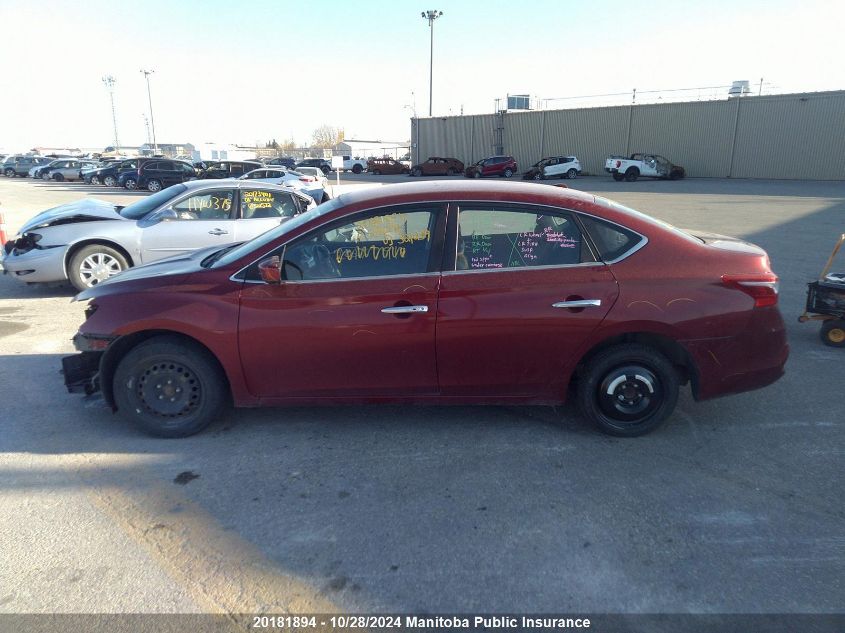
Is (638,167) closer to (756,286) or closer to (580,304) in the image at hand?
(756,286)

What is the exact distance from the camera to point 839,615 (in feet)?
8.14

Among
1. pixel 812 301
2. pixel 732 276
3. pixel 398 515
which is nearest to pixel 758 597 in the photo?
pixel 398 515

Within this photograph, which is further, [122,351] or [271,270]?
[122,351]

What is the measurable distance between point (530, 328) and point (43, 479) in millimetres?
3114

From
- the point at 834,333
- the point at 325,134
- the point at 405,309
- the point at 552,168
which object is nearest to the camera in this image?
the point at 405,309

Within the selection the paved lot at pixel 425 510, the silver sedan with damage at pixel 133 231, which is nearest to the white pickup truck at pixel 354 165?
the silver sedan with damage at pixel 133 231

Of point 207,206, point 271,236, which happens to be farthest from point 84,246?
point 271,236

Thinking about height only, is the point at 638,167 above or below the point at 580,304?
above

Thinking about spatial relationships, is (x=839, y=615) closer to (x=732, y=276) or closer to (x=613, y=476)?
(x=613, y=476)

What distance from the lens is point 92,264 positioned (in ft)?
25.1

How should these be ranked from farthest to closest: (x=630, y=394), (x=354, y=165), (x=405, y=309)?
(x=354, y=165) → (x=630, y=394) → (x=405, y=309)

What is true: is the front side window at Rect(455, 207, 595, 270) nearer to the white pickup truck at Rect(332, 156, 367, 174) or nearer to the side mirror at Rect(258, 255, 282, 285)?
the side mirror at Rect(258, 255, 282, 285)

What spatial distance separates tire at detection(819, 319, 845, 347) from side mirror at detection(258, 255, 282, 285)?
537cm

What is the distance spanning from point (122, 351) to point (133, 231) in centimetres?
431
